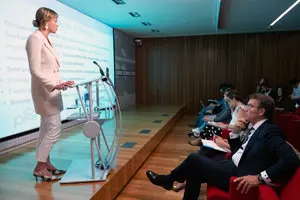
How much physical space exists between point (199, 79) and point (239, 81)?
4.20ft

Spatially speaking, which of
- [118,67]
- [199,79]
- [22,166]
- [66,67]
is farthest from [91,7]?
[199,79]

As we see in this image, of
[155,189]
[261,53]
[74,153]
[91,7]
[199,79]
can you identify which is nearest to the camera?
[155,189]

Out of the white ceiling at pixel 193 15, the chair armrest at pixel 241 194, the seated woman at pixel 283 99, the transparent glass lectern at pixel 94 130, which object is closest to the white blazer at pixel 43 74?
the transparent glass lectern at pixel 94 130

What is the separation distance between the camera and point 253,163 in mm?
1645

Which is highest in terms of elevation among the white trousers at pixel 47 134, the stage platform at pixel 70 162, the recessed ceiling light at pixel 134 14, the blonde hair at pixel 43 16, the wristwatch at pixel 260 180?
the recessed ceiling light at pixel 134 14

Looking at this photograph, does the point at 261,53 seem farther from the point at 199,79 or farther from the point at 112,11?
the point at 112,11

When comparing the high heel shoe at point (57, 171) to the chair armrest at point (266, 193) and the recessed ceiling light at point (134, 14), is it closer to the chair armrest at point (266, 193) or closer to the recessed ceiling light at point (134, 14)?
the chair armrest at point (266, 193)

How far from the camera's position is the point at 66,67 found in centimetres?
441

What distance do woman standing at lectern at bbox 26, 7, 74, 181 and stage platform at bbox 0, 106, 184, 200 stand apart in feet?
0.93

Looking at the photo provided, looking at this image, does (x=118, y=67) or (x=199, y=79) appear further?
(x=199, y=79)

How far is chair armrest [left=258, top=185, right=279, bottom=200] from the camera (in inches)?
52.3

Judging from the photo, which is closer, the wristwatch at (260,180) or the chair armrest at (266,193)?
the chair armrest at (266,193)

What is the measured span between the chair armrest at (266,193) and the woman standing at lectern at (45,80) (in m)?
1.50

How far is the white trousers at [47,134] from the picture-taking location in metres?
2.04
